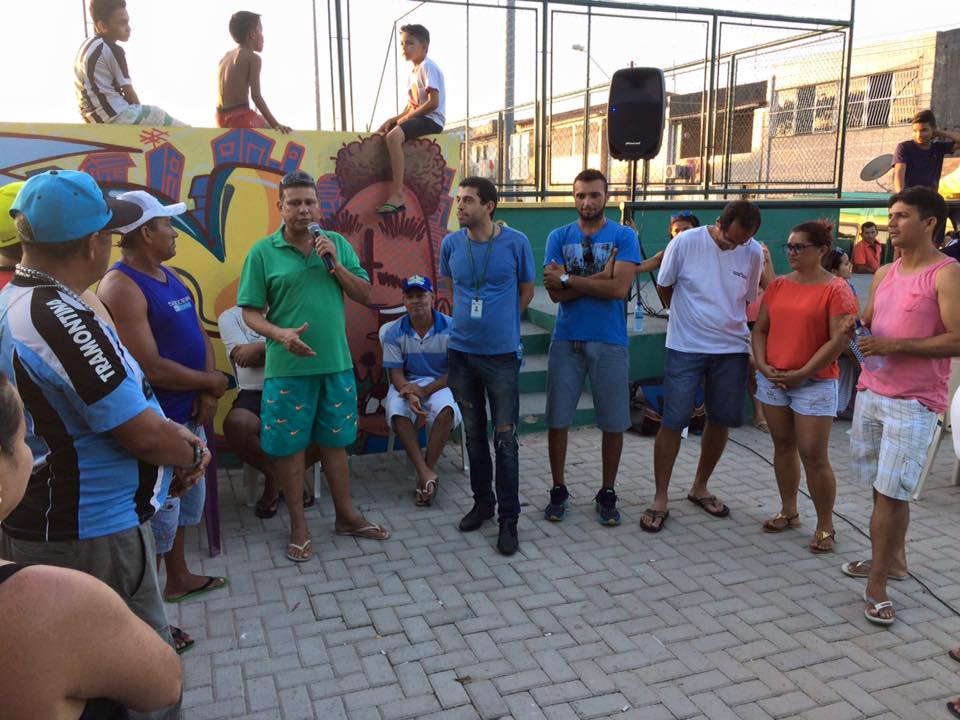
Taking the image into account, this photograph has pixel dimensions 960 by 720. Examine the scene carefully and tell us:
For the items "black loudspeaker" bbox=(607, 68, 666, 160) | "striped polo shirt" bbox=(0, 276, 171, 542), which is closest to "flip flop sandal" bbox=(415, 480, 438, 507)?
"striped polo shirt" bbox=(0, 276, 171, 542)

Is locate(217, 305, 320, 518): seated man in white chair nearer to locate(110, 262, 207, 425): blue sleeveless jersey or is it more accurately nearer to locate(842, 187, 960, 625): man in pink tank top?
locate(110, 262, 207, 425): blue sleeveless jersey

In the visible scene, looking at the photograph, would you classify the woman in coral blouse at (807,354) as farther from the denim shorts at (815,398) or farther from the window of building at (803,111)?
the window of building at (803,111)

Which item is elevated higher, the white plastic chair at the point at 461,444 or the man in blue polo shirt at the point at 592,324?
the man in blue polo shirt at the point at 592,324

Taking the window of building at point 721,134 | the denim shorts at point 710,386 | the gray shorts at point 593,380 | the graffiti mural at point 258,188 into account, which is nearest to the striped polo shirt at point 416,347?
the graffiti mural at point 258,188

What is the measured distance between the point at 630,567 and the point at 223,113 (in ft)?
14.3

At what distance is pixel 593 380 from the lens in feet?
14.4

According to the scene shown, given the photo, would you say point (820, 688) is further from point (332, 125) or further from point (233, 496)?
point (332, 125)

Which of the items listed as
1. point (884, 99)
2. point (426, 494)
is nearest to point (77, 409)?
point (426, 494)

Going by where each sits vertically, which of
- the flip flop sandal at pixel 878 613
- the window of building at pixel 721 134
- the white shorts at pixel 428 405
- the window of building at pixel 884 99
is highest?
the window of building at pixel 884 99

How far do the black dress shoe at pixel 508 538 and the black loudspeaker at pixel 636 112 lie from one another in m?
4.20

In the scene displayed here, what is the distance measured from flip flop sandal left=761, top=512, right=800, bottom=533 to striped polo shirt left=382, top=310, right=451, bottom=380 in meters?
2.36

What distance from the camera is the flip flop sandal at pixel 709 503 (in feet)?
15.1

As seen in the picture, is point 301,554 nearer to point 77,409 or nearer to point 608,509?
point 608,509

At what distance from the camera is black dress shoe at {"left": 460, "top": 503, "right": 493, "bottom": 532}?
4.36 meters
